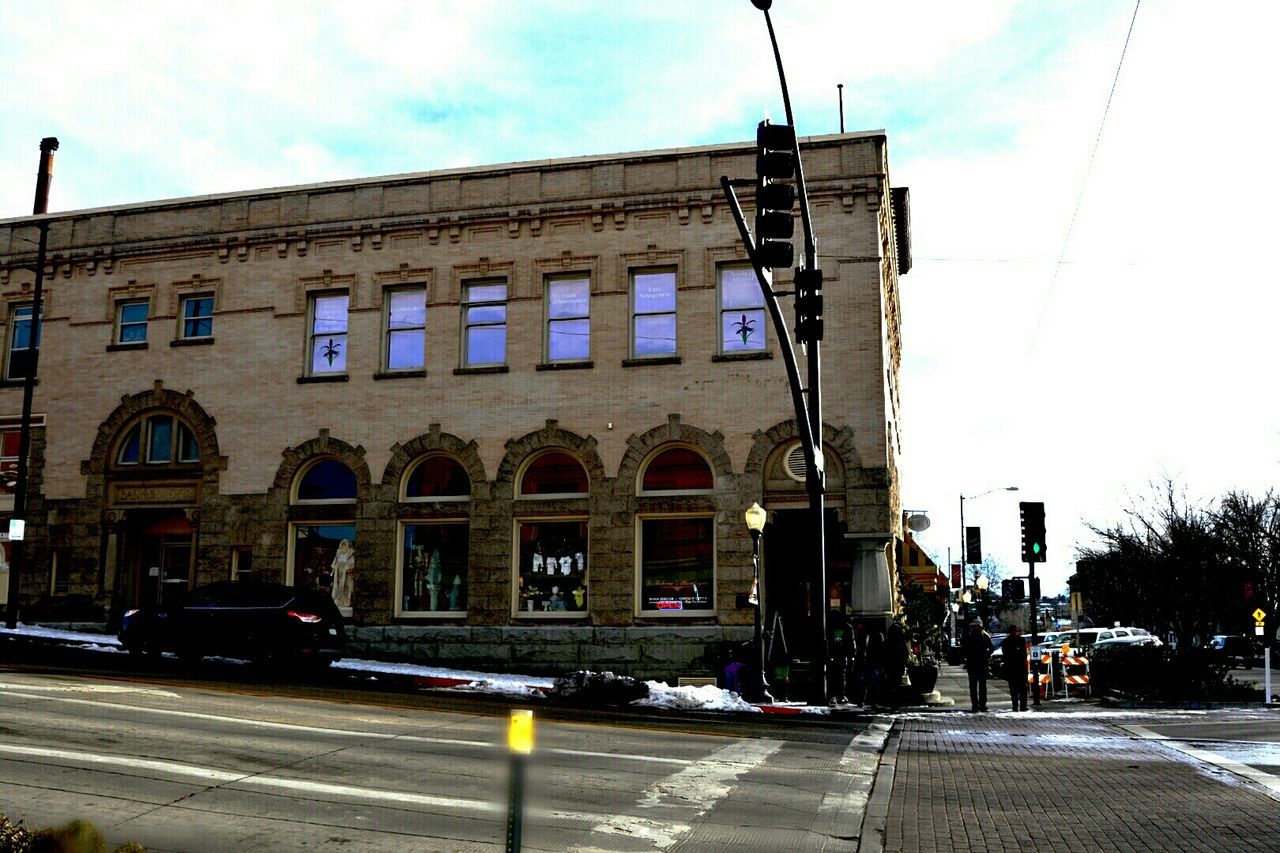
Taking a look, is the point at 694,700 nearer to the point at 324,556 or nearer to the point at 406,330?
the point at 324,556

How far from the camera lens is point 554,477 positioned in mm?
26266

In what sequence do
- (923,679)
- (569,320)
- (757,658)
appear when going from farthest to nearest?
(569,320) < (923,679) < (757,658)

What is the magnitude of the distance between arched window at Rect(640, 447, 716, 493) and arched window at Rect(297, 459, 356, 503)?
7314 millimetres

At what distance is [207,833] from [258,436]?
21654 mm

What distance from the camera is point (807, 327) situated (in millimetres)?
17969

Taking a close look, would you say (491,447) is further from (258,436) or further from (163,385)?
(163,385)

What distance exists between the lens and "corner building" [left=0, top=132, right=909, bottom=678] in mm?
25109

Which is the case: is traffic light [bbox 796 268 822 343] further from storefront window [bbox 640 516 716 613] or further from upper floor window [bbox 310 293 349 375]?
upper floor window [bbox 310 293 349 375]

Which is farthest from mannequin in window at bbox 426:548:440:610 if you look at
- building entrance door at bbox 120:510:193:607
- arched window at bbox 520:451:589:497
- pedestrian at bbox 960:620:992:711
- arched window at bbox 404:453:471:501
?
pedestrian at bbox 960:620:992:711

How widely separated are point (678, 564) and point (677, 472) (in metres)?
2.04

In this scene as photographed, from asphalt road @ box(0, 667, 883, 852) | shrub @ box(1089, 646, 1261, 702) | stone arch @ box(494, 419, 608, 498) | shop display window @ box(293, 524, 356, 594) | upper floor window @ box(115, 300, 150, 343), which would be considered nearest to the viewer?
asphalt road @ box(0, 667, 883, 852)

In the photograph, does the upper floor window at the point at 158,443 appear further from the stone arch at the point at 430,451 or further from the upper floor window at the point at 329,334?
the stone arch at the point at 430,451

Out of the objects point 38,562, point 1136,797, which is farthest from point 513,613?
point 1136,797

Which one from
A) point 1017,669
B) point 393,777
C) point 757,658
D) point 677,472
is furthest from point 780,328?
point 393,777
